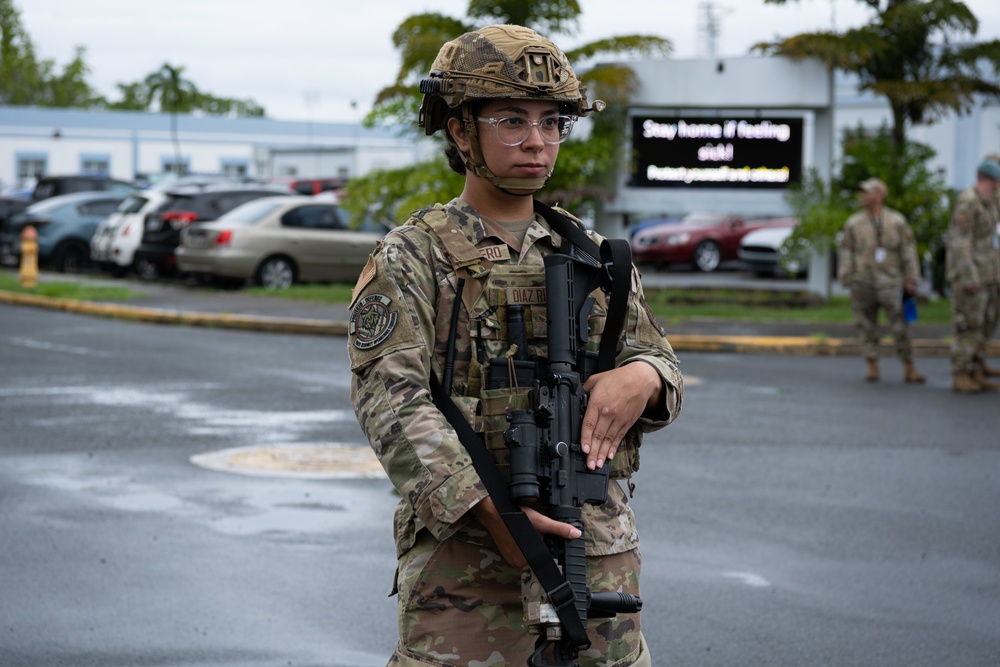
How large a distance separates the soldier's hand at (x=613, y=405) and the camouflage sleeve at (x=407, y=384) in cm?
26

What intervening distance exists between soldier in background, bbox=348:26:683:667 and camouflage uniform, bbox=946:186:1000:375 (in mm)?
9779

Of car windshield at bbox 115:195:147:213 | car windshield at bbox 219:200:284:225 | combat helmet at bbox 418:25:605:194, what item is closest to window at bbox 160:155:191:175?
car windshield at bbox 115:195:147:213

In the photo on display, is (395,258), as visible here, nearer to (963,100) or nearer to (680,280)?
(963,100)

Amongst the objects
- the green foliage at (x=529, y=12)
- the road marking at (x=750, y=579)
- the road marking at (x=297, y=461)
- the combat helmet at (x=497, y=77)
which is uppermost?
the green foliage at (x=529, y=12)

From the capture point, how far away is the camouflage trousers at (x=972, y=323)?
12.2m

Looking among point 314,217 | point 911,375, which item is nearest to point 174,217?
point 314,217

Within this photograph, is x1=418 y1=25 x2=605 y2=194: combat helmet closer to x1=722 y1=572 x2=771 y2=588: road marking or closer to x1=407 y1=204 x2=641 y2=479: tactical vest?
x1=407 y1=204 x2=641 y2=479: tactical vest

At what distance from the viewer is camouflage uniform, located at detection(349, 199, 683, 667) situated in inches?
112

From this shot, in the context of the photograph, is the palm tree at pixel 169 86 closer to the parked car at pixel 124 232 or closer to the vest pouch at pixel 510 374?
the parked car at pixel 124 232

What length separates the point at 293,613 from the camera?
5.67 metres

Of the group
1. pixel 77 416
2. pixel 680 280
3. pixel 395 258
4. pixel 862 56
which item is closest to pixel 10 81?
pixel 680 280

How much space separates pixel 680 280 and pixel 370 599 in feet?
71.1

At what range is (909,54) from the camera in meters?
Answer: 20.7

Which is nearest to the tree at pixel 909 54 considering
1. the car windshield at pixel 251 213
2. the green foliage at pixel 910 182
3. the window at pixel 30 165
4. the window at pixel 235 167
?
the green foliage at pixel 910 182
